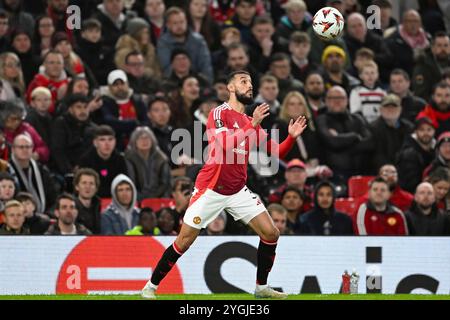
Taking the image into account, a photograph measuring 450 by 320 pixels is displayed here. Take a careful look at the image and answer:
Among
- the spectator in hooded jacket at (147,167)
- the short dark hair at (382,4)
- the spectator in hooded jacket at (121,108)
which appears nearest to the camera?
the spectator in hooded jacket at (147,167)

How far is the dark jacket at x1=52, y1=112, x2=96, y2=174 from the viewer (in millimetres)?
19031

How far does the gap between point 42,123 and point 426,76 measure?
6987mm

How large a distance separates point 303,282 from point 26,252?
3.40m

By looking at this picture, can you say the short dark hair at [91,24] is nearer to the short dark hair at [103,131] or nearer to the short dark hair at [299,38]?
the short dark hair at [103,131]

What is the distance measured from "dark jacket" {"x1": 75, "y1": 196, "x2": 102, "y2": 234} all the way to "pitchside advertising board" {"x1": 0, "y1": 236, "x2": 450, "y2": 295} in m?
1.81

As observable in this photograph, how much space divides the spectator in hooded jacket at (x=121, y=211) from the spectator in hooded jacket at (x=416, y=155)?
445 cm

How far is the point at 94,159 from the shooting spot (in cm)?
1873

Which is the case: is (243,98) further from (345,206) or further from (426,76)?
(426,76)

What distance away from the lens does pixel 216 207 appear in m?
13.6

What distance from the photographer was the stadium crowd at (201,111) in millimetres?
17750

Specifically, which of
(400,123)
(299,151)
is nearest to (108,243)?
(299,151)

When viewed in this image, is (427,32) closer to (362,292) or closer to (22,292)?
(362,292)

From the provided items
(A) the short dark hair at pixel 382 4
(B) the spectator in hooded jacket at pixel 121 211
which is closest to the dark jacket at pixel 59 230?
(B) the spectator in hooded jacket at pixel 121 211

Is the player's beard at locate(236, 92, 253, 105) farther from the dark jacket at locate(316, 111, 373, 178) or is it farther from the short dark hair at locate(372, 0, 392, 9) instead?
the short dark hair at locate(372, 0, 392, 9)
